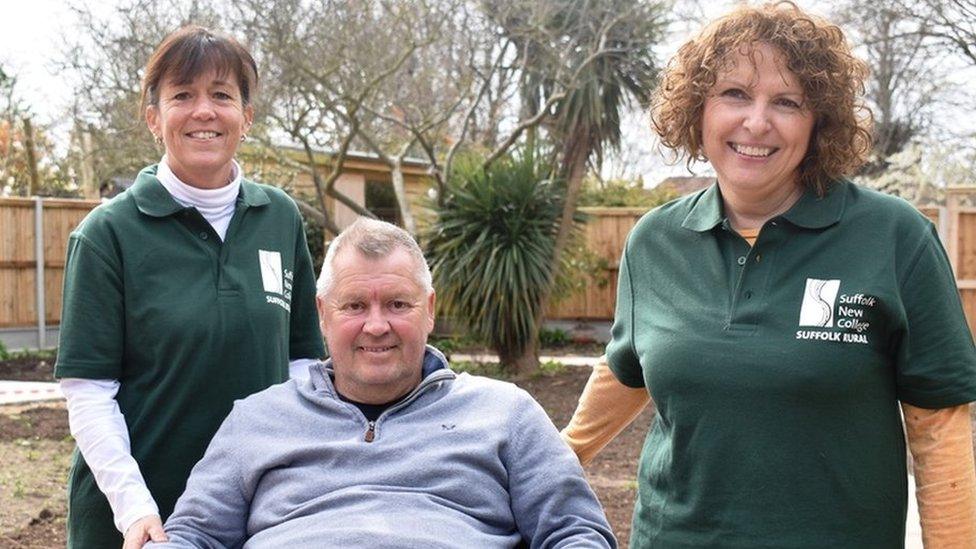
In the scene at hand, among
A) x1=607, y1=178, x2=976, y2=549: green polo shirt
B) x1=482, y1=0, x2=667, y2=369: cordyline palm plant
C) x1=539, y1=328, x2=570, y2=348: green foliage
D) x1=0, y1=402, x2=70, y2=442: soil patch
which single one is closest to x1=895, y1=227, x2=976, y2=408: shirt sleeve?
x1=607, y1=178, x2=976, y2=549: green polo shirt

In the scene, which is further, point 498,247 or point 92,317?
point 498,247

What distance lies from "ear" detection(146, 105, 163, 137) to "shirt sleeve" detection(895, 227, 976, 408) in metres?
1.66

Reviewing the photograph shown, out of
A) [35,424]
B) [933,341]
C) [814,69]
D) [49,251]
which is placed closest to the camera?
[933,341]

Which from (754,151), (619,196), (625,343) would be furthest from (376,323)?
(619,196)

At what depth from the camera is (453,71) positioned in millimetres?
11789

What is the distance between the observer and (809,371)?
2.23 metres

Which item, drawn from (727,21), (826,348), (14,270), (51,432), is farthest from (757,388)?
(14,270)

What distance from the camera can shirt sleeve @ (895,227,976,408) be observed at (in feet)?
7.21

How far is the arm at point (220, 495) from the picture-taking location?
252 cm

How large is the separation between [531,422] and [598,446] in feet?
0.84

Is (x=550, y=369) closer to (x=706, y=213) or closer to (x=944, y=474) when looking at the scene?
(x=706, y=213)

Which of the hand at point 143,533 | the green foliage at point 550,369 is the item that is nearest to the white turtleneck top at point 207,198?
the hand at point 143,533

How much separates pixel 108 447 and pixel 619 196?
612 inches

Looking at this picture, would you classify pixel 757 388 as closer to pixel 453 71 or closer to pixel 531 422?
pixel 531 422
